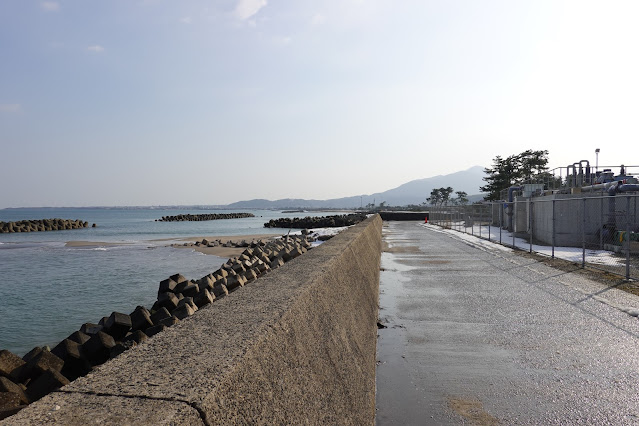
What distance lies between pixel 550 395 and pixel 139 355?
3.52m

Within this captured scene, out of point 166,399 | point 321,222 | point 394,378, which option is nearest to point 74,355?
point 394,378

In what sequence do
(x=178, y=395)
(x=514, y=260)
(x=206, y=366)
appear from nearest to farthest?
(x=178, y=395), (x=206, y=366), (x=514, y=260)

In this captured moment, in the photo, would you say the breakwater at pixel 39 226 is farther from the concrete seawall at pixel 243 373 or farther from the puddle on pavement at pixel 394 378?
the concrete seawall at pixel 243 373

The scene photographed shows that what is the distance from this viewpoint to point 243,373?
2043 mm

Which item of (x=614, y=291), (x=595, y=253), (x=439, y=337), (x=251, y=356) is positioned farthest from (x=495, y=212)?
(x=251, y=356)

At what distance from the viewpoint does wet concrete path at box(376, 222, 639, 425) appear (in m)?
3.94

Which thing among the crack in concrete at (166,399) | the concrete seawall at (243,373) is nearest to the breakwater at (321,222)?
the concrete seawall at (243,373)

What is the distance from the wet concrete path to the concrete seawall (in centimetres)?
76

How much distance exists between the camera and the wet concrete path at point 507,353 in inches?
155

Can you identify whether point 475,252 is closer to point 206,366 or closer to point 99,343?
point 99,343

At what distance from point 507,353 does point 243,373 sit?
165 inches

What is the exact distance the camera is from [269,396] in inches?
83.1

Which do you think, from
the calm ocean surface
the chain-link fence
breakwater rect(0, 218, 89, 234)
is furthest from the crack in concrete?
breakwater rect(0, 218, 89, 234)

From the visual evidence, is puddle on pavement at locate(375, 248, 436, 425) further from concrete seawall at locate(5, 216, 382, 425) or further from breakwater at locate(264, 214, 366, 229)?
breakwater at locate(264, 214, 366, 229)
